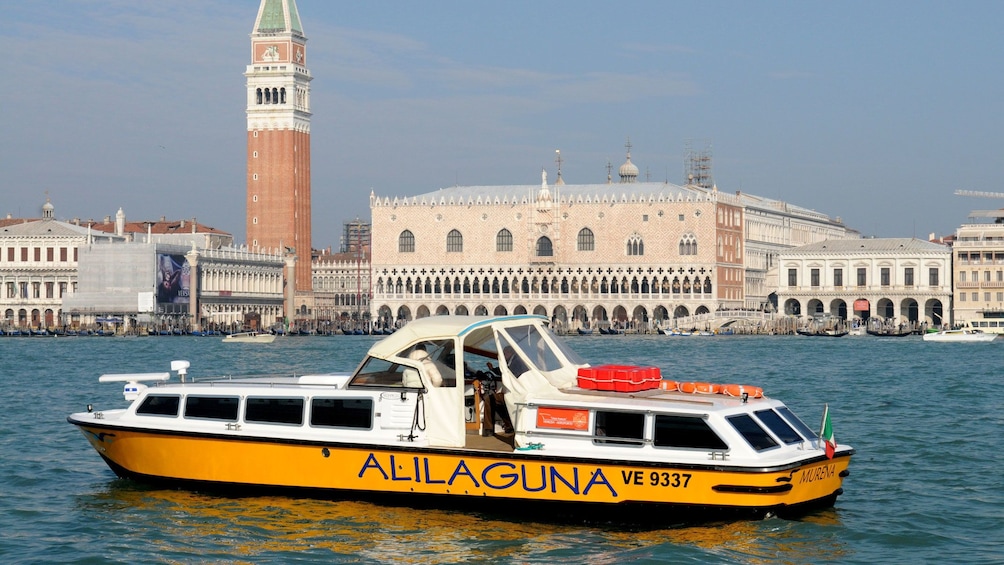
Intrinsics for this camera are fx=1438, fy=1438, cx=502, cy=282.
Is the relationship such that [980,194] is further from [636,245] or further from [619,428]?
[619,428]

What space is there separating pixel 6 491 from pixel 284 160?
95.1 m

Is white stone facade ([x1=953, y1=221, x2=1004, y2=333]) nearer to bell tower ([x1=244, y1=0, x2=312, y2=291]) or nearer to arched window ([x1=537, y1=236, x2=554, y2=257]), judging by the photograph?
arched window ([x1=537, y1=236, x2=554, y2=257])

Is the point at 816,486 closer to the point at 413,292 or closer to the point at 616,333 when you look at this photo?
the point at 616,333

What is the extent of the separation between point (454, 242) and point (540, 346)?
87667 millimetres

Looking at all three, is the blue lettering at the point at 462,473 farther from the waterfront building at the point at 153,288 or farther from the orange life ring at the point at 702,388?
the waterfront building at the point at 153,288

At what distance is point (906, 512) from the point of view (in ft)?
56.1

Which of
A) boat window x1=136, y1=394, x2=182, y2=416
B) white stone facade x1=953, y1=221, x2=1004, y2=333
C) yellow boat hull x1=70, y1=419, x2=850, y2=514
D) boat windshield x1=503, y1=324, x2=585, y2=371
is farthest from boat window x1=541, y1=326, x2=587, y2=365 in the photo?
white stone facade x1=953, y1=221, x2=1004, y2=333

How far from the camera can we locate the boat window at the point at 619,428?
15711 millimetres

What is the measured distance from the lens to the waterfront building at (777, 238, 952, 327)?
327 feet

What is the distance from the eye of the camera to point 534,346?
57.2ft

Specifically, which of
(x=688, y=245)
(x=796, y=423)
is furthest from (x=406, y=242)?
(x=796, y=423)

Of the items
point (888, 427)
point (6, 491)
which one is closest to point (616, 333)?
point (888, 427)

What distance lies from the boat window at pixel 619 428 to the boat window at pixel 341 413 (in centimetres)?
277

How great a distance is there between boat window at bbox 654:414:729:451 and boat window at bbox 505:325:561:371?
81.8 inches
